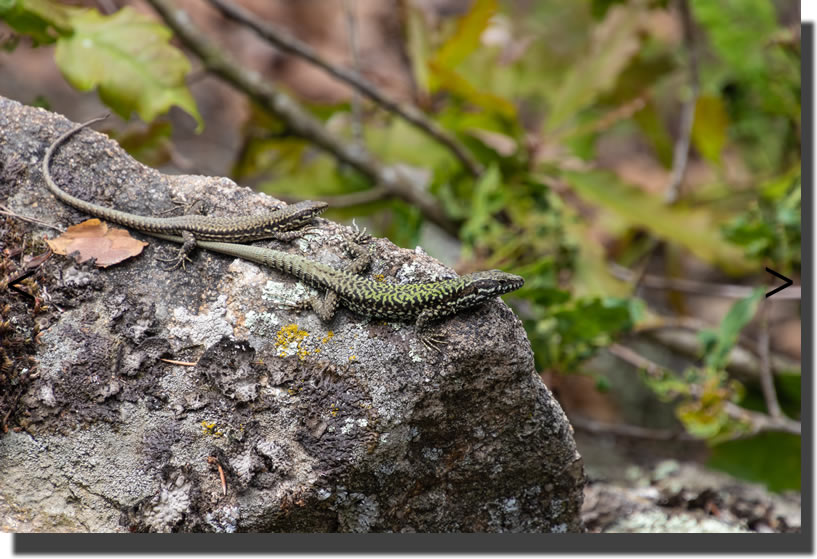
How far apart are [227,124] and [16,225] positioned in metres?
6.64

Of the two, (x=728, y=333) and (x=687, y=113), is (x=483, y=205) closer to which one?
(x=728, y=333)

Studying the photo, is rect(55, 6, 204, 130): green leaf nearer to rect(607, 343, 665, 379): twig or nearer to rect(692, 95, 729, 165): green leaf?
rect(607, 343, 665, 379): twig

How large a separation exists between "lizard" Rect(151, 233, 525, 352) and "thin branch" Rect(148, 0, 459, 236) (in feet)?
10.6

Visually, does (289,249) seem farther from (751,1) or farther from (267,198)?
(751,1)

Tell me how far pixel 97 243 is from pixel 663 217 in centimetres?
475

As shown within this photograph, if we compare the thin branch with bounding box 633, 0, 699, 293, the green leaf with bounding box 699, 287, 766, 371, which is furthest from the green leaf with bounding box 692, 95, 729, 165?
the green leaf with bounding box 699, 287, 766, 371

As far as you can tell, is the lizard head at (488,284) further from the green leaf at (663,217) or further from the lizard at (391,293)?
the green leaf at (663,217)

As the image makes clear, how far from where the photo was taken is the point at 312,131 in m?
6.86

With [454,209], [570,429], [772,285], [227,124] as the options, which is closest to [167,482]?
[570,429]

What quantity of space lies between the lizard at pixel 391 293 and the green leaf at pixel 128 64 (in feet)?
4.94

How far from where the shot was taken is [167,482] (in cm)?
339

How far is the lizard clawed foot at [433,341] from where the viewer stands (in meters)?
3.48

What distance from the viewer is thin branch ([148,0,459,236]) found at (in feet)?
21.5

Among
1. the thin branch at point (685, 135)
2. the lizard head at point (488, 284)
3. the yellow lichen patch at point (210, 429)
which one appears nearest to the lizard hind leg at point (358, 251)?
the lizard head at point (488, 284)
